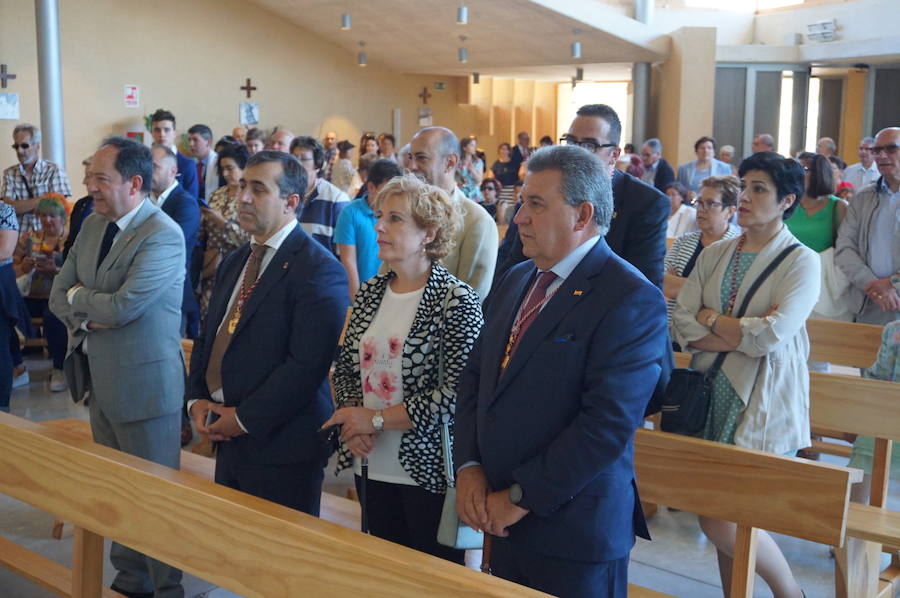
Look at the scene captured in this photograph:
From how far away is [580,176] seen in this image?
2066 millimetres

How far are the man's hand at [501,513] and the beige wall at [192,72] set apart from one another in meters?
12.4

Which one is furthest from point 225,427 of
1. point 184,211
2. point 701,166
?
point 701,166

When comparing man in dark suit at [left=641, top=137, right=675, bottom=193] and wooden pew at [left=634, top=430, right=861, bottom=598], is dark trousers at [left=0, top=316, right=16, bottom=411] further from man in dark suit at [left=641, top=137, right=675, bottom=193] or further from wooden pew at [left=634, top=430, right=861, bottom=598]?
man in dark suit at [left=641, top=137, right=675, bottom=193]

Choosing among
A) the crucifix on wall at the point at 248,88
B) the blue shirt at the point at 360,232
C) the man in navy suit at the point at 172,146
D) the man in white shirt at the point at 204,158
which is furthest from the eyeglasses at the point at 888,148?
the crucifix on wall at the point at 248,88

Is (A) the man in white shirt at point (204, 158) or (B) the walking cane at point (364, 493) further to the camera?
(A) the man in white shirt at point (204, 158)

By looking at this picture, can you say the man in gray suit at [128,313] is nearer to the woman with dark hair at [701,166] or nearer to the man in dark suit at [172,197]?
the man in dark suit at [172,197]

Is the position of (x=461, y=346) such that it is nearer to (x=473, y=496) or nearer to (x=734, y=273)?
(x=473, y=496)

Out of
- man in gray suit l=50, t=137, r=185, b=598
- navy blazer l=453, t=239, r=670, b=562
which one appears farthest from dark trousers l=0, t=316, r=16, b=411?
navy blazer l=453, t=239, r=670, b=562

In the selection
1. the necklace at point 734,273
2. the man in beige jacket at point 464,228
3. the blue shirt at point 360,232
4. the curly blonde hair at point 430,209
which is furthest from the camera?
the blue shirt at point 360,232

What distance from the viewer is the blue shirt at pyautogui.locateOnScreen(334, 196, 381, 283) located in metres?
4.75

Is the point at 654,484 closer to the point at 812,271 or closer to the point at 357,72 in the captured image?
the point at 812,271

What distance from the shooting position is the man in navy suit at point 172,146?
23.0 feet

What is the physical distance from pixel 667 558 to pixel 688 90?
39.9ft

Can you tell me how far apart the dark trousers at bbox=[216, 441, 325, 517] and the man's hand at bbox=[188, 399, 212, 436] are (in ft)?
0.32
